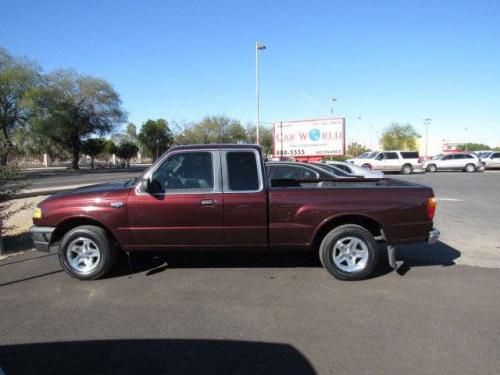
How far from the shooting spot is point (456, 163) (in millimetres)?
35469

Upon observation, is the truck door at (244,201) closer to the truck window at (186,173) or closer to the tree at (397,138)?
the truck window at (186,173)

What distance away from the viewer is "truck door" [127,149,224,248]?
18.4ft

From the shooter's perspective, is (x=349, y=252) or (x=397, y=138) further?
(x=397, y=138)

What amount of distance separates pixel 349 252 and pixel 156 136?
65.9 meters

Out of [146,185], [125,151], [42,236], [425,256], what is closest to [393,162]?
[425,256]

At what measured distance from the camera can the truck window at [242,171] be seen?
18.6 ft

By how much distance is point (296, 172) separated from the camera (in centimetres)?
1066

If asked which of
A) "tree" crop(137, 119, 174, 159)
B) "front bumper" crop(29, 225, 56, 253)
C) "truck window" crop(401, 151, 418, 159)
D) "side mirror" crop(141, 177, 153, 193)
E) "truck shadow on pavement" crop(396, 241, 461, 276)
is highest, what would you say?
"tree" crop(137, 119, 174, 159)

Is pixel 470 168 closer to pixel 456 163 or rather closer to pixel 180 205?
pixel 456 163

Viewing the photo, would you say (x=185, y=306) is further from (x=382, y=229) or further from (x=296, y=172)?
(x=296, y=172)

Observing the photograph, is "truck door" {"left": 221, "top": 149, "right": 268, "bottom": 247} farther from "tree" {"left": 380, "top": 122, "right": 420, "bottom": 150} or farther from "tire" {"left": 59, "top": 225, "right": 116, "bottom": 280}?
"tree" {"left": 380, "top": 122, "right": 420, "bottom": 150}

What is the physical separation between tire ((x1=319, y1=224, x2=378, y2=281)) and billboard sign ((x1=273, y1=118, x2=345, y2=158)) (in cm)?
2336

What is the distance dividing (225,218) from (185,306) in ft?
4.24

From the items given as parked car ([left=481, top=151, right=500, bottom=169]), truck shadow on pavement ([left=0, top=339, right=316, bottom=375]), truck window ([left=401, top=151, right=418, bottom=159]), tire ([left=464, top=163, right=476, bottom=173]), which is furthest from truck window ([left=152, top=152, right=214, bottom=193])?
parked car ([left=481, top=151, right=500, bottom=169])
